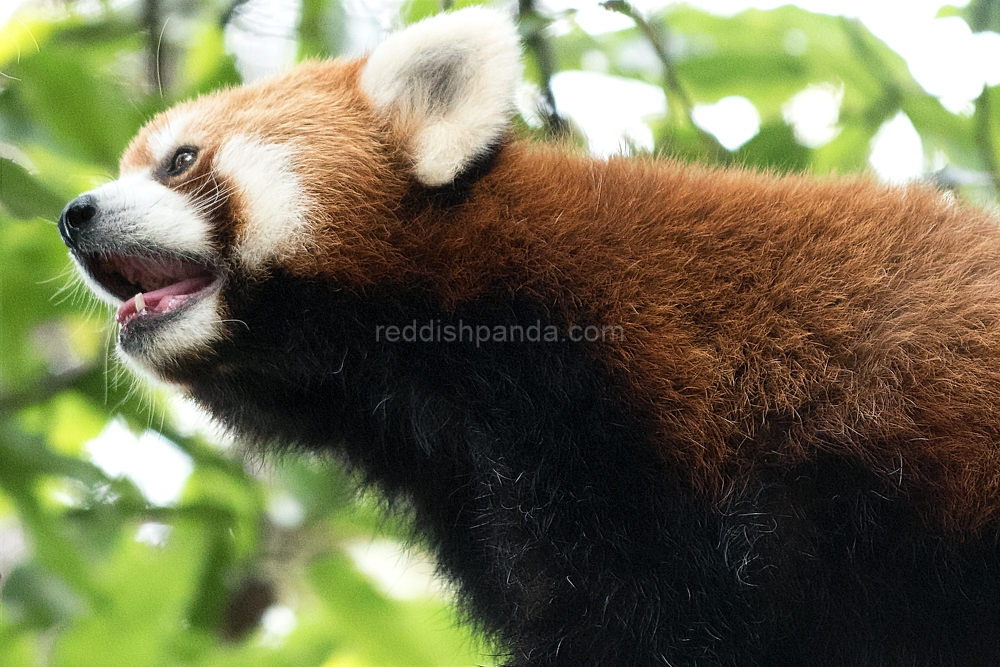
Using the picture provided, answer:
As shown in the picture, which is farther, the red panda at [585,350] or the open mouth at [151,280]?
the open mouth at [151,280]

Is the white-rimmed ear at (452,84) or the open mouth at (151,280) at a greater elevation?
the white-rimmed ear at (452,84)

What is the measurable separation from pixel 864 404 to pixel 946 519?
22 centimetres

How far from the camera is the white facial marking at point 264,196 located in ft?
5.84

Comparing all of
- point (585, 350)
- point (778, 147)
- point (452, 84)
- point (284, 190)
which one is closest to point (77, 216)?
point (284, 190)

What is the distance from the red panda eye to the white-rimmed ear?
1.40 ft

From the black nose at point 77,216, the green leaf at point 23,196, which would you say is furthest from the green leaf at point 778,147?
the green leaf at point 23,196

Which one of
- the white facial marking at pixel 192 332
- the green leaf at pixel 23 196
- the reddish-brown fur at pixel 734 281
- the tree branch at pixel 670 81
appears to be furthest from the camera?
the tree branch at pixel 670 81

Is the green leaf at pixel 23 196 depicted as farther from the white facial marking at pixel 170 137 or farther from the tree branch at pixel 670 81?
the tree branch at pixel 670 81

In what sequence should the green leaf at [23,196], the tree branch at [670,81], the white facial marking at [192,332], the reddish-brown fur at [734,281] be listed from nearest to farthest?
1. the reddish-brown fur at [734,281]
2. the white facial marking at [192,332]
3. the green leaf at [23,196]
4. the tree branch at [670,81]

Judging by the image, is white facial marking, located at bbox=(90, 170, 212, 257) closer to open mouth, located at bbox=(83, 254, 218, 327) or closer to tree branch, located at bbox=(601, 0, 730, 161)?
open mouth, located at bbox=(83, 254, 218, 327)

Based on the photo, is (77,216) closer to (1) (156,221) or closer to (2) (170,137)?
(1) (156,221)

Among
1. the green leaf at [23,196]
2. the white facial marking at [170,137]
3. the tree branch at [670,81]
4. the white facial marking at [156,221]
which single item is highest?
the white facial marking at [170,137]

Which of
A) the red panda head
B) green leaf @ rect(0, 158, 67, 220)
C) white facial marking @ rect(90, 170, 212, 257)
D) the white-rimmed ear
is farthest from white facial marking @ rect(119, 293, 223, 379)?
green leaf @ rect(0, 158, 67, 220)

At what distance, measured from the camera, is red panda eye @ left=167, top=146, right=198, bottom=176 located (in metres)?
1.91
